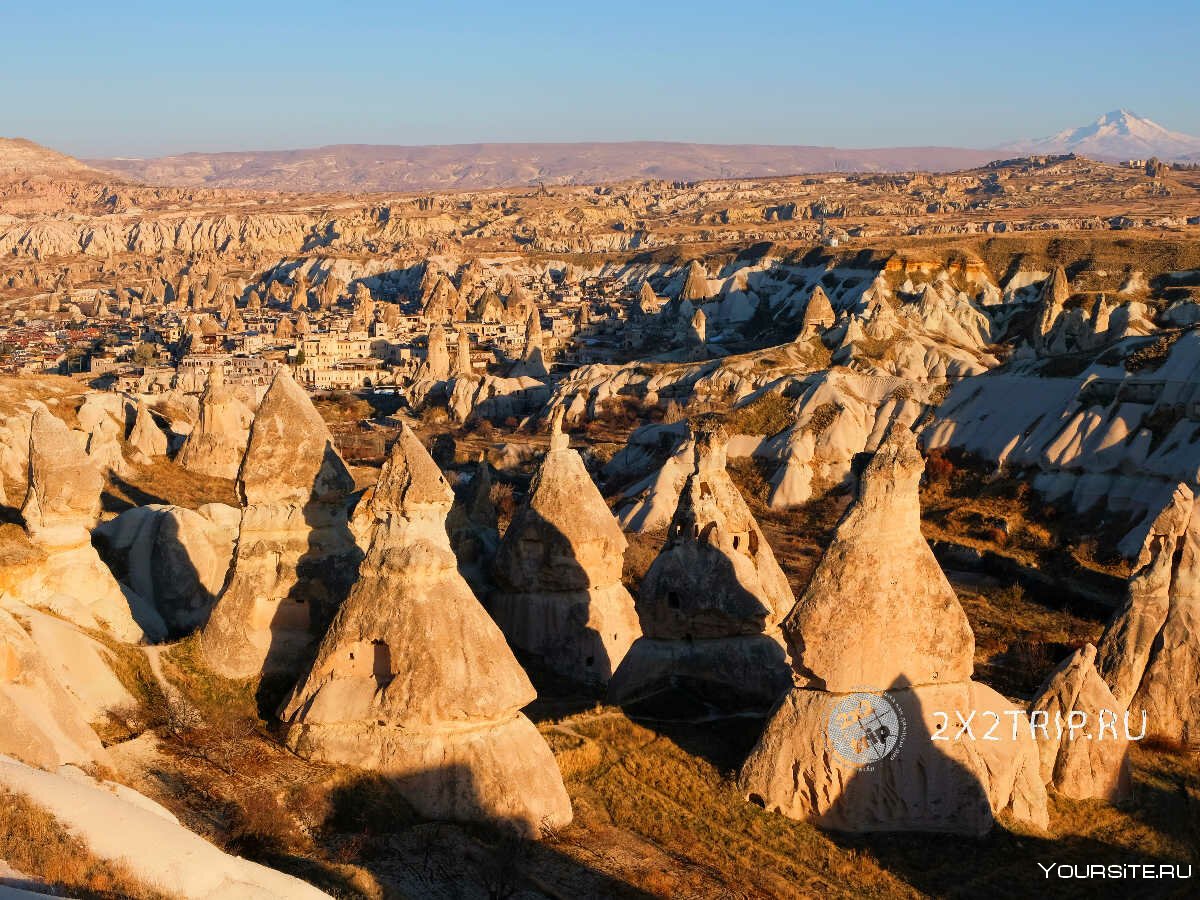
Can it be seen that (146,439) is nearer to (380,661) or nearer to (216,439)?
(216,439)

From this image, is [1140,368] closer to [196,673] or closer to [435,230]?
[196,673]

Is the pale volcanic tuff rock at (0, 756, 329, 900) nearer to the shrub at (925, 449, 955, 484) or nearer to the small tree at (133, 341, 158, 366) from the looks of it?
the shrub at (925, 449, 955, 484)

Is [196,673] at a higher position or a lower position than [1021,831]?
higher

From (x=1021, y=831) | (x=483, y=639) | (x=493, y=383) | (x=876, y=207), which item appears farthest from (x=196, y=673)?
(x=876, y=207)

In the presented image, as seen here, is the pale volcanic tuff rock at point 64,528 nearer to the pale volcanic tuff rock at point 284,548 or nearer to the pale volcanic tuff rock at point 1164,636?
the pale volcanic tuff rock at point 284,548

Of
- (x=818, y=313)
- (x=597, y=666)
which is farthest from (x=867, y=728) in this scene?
(x=818, y=313)

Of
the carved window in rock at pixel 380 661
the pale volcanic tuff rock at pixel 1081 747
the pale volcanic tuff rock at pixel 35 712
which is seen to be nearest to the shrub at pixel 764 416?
the pale volcanic tuff rock at pixel 1081 747
